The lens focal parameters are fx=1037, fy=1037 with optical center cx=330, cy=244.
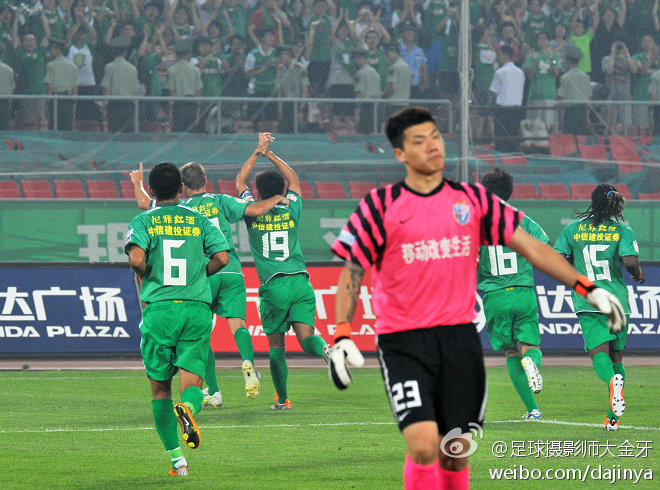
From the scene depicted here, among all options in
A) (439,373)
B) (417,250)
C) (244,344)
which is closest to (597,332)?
(244,344)

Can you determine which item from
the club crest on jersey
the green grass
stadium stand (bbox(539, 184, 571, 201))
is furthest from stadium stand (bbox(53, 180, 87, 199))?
the club crest on jersey

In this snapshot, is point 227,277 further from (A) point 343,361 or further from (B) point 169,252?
(A) point 343,361

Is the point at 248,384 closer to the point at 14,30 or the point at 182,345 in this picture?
the point at 182,345

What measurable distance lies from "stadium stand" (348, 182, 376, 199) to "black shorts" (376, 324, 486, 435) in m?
12.3

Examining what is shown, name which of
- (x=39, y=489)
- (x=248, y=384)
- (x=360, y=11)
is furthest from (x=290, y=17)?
(x=39, y=489)

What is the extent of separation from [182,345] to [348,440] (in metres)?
2.03

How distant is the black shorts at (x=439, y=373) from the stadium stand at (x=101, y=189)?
1252cm

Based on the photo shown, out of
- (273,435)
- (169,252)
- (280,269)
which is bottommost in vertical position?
(273,435)

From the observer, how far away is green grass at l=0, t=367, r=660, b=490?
6.70 m

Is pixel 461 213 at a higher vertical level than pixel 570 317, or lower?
higher

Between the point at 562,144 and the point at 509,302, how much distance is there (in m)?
8.63

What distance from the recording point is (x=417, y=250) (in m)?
4.72

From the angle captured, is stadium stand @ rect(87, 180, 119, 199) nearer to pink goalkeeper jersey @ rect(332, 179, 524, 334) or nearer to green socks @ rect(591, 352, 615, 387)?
green socks @ rect(591, 352, 615, 387)

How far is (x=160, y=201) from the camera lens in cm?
698
